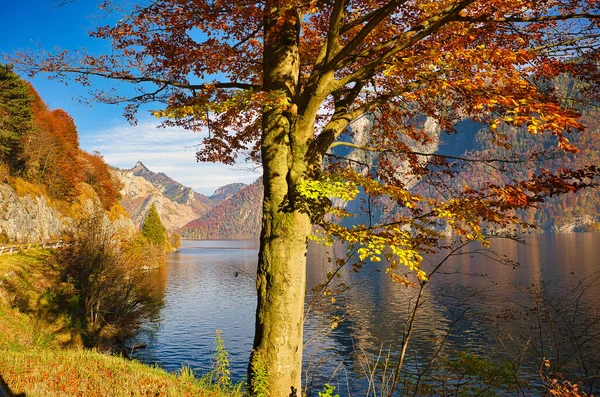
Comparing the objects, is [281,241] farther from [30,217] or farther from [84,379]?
[30,217]

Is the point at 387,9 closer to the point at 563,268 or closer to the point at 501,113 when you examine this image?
the point at 501,113

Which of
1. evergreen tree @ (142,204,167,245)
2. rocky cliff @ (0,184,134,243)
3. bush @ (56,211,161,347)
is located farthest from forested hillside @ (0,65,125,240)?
evergreen tree @ (142,204,167,245)

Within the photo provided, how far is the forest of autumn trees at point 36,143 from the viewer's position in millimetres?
47781

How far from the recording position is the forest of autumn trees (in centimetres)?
4778

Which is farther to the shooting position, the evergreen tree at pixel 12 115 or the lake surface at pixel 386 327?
the evergreen tree at pixel 12 115

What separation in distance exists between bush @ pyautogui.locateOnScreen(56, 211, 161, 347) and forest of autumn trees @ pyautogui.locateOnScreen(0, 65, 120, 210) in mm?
20275

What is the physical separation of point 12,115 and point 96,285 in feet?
108

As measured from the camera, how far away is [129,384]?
6.66m

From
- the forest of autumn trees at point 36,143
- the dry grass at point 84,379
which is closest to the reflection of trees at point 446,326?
the dry grass at point 84,379

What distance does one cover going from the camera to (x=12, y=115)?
48469mm

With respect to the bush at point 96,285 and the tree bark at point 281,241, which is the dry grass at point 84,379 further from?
the bush at point 96,285

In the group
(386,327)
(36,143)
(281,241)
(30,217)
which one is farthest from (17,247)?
(281,241)

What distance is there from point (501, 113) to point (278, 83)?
369 cm

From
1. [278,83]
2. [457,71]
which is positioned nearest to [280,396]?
[278,83]
